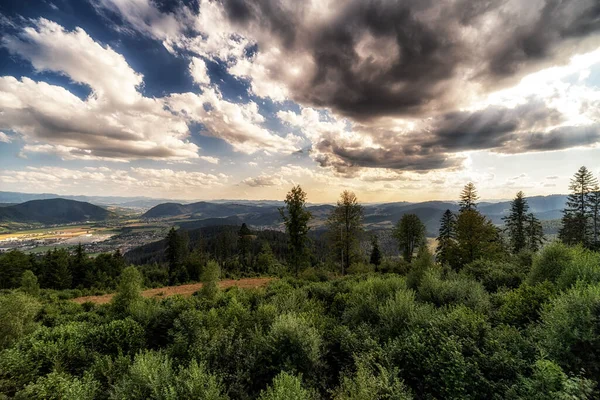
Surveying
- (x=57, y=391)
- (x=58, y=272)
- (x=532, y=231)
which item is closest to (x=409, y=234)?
(x=532, y=231)

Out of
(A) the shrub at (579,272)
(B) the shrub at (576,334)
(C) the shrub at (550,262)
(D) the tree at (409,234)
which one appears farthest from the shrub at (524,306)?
(D) the tree at (409,234)

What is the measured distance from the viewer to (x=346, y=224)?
3406 cm

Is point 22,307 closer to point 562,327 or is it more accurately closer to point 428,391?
point 428,391

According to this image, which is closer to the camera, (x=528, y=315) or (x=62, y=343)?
(x=528, y=315)

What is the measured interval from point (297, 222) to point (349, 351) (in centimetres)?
2222

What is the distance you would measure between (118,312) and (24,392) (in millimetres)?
12464

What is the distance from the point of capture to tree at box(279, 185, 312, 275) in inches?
1230

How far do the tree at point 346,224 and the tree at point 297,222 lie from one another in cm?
404

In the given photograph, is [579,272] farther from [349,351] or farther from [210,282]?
[210,282]

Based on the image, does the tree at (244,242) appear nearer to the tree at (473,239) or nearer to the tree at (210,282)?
the tree at (210,282)

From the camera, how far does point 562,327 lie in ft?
24.4

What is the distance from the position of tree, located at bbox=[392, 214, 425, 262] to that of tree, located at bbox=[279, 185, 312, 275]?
70.6ft

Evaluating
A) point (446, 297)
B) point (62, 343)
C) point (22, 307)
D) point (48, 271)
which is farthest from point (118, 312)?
point (48, 271)

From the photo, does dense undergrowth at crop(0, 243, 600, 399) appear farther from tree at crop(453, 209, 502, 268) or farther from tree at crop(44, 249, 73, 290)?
tree at crop(44, 249, 73, 290)
